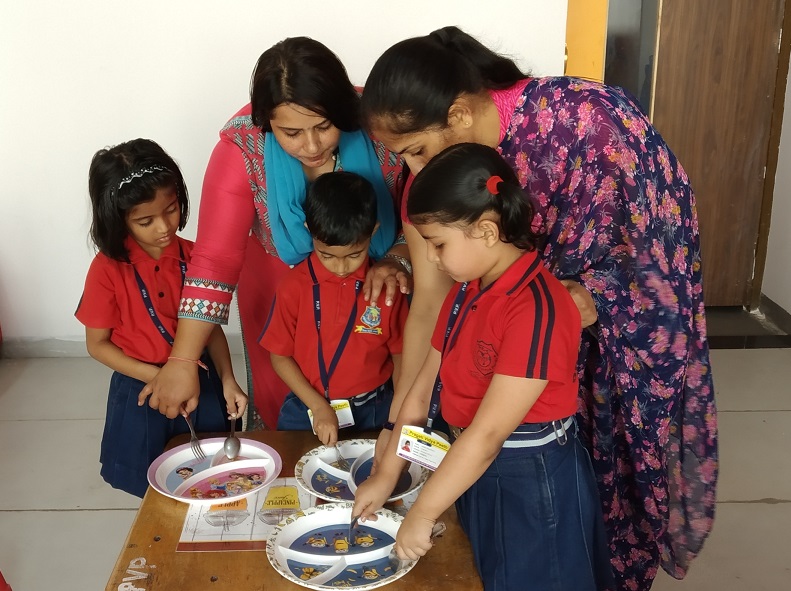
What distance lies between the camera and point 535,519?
4.35 feet

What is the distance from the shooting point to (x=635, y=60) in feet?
13.0

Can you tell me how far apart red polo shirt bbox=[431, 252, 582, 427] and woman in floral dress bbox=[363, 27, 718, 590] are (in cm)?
21

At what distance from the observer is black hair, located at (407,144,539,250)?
4.04 ft

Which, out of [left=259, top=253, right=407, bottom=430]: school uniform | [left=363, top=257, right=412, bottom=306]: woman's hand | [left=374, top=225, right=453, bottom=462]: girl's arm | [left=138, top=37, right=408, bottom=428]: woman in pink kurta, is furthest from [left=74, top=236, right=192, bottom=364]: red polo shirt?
[left=374, top=225, right=453, bottom=462]: girl's arm

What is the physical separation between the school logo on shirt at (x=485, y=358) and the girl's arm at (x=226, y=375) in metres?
0.70

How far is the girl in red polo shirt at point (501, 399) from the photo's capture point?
48.4 inches

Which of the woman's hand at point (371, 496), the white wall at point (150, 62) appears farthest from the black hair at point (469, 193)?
the white wall at point (150, 62)

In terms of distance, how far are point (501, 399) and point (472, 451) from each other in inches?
3.6

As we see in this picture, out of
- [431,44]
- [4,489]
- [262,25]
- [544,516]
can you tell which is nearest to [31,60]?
[262,25]

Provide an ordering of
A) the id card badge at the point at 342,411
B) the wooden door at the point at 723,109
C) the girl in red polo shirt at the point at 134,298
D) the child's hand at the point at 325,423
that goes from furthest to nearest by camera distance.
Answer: the wooden door at the point at 723,109
the girl in red polo shirt at the point at 134,298
the id card badge at the point at 342,411
the child's hand at the point at 325,423

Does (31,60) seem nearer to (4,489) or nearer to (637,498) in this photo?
(4,489)

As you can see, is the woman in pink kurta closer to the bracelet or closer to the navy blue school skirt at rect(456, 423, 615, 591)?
the bracelet

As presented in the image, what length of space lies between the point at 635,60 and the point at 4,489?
3356mm

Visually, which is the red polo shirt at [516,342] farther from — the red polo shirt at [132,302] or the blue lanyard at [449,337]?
the red polo shirt at [132,302]
